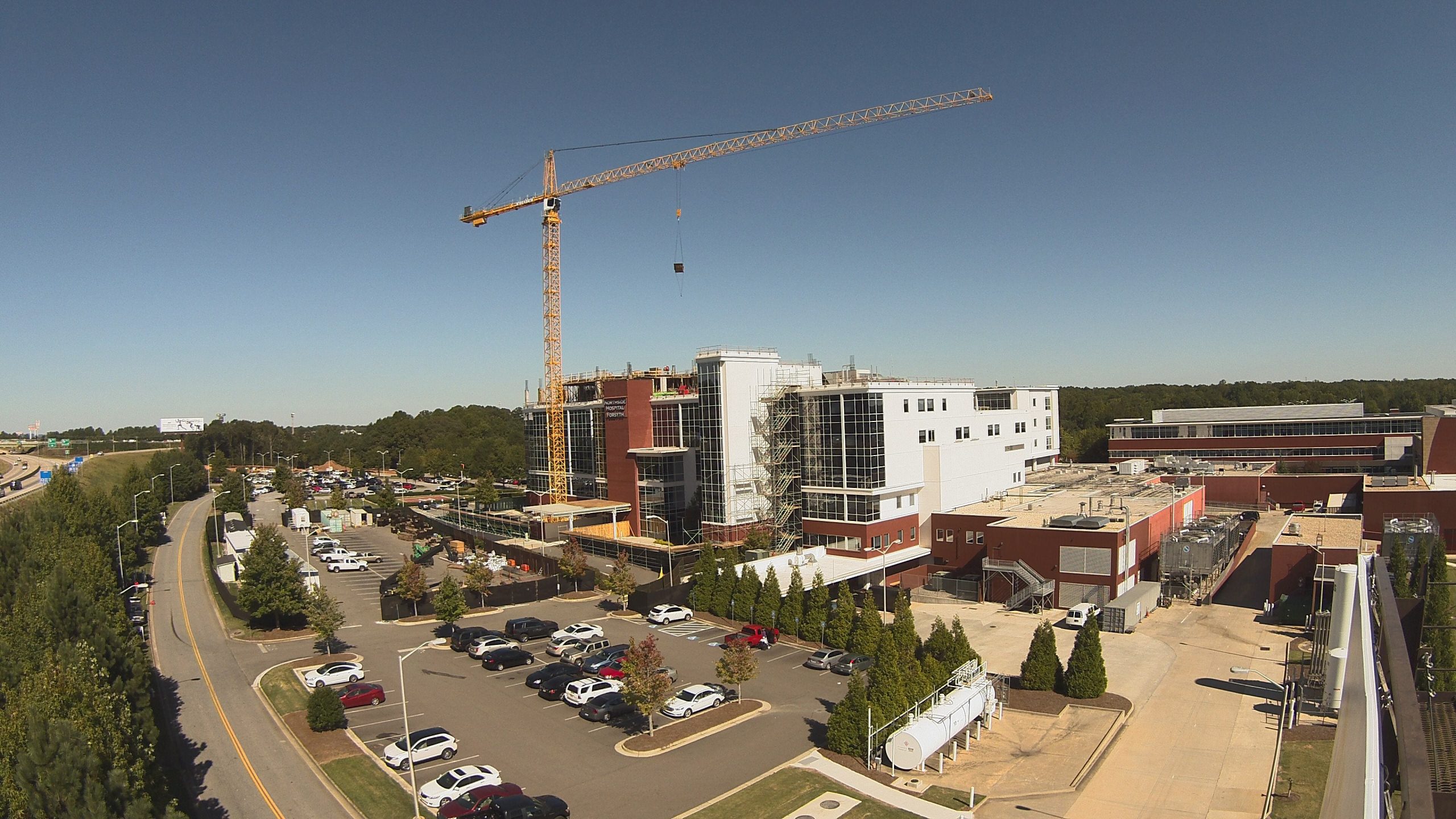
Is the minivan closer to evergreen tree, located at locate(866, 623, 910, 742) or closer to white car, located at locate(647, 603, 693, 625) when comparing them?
evergreen tree, located at locate(866, 623, 910, 742)

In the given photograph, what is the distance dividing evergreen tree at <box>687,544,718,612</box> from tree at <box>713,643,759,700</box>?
566 inches

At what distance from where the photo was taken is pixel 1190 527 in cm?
5659

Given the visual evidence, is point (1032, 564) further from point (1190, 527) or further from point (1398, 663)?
point (1398, 663)

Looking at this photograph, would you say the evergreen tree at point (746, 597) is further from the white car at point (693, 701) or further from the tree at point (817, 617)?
the white car at point (693, 701)

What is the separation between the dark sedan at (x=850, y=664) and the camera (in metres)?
36.5

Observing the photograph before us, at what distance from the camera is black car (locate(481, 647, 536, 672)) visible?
37.3 m

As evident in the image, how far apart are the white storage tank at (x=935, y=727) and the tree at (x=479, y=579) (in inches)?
1147

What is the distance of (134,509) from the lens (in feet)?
231

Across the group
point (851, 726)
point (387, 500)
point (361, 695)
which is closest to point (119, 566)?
point (361, 695)

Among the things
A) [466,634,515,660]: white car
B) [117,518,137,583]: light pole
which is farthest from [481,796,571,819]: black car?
[117,518,137,583]: light pole

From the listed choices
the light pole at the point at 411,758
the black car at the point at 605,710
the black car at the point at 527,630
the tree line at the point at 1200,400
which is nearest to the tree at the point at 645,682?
the black car at the point at 605,710

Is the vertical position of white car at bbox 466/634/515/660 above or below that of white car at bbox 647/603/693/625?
above

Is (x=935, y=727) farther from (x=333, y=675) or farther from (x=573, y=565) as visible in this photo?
(x=573, y=565)

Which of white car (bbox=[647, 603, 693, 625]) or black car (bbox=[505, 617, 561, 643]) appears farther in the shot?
white car (bbox=[647, 603, 693, 625])
